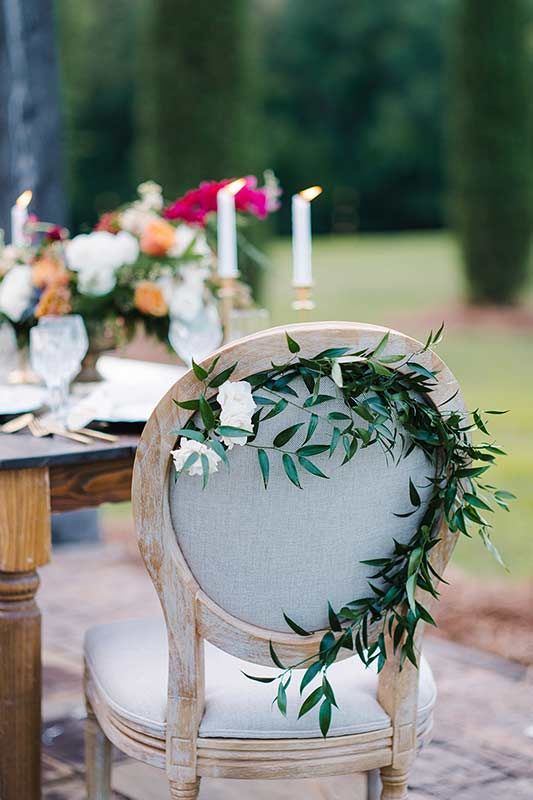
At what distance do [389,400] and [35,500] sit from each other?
746 mm

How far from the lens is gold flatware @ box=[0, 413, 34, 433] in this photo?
218 centimetres

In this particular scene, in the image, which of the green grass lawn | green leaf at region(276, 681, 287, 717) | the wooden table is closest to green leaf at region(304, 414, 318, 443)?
green leaf at region(276, 681, 287, 717)

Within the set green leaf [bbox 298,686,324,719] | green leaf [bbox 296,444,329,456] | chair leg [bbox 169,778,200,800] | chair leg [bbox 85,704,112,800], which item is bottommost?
chair leg [bbox 85,704,112,800]

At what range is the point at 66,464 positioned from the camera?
2.07 m

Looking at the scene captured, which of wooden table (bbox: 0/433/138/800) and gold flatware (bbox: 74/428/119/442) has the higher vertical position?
gold flatware (bbox: 74/428/119/442)

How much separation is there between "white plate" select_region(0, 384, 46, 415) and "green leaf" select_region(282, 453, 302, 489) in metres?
0.93

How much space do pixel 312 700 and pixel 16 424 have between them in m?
0.89

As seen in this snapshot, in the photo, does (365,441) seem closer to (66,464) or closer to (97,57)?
(66,464)

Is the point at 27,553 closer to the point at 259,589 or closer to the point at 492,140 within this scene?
the point at 259,589

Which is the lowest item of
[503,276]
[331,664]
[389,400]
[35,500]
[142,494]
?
[503,276]

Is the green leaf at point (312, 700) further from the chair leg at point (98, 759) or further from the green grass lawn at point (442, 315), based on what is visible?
the green grass lawn at point (442, 315)

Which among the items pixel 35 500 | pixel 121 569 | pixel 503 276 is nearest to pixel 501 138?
pixel 503 276

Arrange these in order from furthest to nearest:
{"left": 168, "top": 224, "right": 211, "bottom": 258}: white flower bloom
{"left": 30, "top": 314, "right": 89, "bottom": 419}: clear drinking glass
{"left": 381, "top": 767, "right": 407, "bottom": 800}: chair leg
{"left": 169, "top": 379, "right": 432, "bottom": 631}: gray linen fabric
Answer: {"left": 168, "top": 224, "right": 211, "bottom": 258}: white flower bloom < {"left": 30, "top": 314, "right": 89, "bottom": 419}: clear drinking glass < {"left": 381, "top": 767, "right": 407, "bottom": 800}: chair leg < {"left": 169, "top": 379, "right": 432, "bottom": 631}: gray linen fabric

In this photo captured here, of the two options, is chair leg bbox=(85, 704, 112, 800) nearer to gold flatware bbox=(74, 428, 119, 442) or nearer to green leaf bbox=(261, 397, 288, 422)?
gold flatware bbox=(74, 428, 119, 442)
